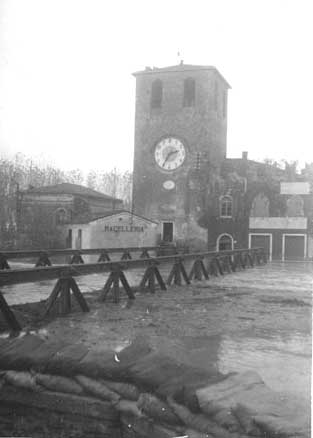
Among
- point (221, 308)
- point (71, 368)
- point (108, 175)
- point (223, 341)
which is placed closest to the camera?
point (71, 368)

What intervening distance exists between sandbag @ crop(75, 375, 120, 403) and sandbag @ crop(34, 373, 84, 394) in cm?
6

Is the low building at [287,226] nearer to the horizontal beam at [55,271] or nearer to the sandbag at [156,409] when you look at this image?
the horizontal beam at [55,271]

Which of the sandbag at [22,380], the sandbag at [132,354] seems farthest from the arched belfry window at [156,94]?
the sandbag at [22,380]

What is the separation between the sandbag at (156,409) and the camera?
444 centimetres

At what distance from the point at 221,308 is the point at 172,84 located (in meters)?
24.0

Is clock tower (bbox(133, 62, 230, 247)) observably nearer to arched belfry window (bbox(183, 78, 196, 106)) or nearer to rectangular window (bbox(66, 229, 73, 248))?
arched belfry window (bbox(183, 78, 196, 106))

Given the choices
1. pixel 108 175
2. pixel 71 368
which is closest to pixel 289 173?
pixel 71 368

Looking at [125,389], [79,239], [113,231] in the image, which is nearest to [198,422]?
[125,389]

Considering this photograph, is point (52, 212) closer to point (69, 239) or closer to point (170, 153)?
point (69, 239)

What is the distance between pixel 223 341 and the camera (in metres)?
6.99

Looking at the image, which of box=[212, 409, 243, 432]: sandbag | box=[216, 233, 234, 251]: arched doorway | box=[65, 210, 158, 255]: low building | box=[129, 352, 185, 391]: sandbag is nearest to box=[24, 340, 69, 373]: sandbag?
box=[129, 352, 185, 391]: sandbag

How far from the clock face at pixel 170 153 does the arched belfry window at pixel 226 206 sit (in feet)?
12.4

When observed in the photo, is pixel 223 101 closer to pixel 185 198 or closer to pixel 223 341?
pixel 185 198

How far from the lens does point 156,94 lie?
105ft
